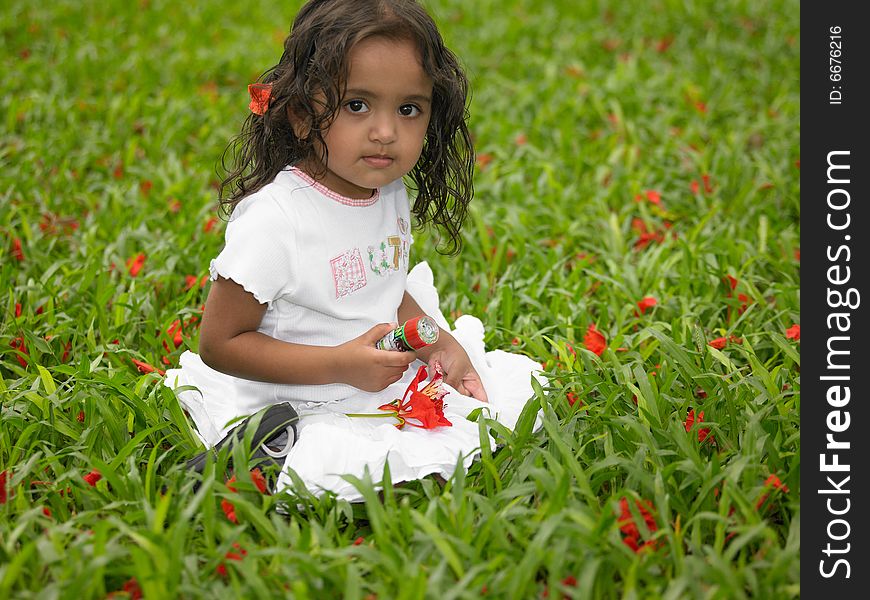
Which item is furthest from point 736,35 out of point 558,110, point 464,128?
point 464,128

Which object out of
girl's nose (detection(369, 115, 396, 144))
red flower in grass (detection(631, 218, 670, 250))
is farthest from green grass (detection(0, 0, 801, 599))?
girl's nose (detection(369, 115, 396, 144))

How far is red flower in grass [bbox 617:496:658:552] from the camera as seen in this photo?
6.24 feet

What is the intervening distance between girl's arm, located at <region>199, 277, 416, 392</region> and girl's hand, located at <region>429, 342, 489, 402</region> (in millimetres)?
271

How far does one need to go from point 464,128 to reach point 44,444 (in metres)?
1.28

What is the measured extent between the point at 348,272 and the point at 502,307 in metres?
1.02

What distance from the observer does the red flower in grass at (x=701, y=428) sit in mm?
2277

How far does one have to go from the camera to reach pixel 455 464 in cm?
213

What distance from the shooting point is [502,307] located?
10.2 feet

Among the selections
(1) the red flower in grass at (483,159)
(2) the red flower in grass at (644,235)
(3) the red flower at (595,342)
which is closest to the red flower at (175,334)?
(3) the red flower at (595,342)

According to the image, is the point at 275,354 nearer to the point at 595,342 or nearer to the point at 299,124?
the point at 299,124

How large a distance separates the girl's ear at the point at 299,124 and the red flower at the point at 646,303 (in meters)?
1.43

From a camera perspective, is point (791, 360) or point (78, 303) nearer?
point (791, 360)

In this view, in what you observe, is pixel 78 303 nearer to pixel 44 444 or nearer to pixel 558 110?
pixel 44 444

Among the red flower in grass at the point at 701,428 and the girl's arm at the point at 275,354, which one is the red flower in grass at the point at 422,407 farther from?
the red flower in grass at the point at 701,428
